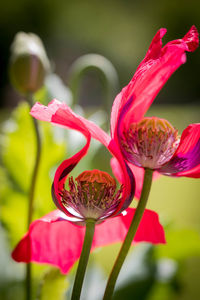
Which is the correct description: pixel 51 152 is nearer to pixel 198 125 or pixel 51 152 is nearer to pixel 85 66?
pixel 85 66

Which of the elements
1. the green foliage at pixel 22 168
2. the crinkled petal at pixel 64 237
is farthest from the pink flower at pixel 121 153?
the green foliage at pixel 22 168

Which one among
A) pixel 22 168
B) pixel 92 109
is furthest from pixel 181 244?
pixel 92 109

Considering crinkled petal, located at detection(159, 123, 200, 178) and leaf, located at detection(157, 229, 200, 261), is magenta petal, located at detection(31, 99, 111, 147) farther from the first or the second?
leaf, located at detection(157, 229, 200, 261)

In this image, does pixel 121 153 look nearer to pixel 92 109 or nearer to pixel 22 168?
pixel 22 168

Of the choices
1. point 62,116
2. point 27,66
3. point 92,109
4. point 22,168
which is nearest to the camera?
point 62,116

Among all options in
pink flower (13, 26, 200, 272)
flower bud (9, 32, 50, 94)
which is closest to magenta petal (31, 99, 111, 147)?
pink flower (13, 26, 200, 272)
